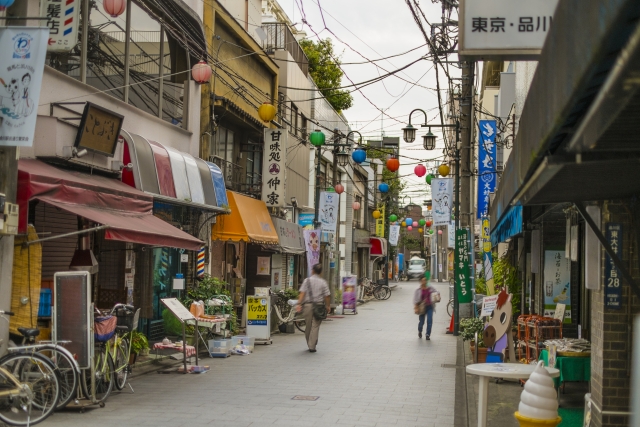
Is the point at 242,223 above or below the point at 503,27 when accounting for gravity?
below

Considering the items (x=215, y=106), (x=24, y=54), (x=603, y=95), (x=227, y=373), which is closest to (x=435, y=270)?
(x=215, y=106)

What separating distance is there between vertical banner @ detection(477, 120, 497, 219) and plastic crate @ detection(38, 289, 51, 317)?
1367 cm

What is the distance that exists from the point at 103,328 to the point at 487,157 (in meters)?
14.8

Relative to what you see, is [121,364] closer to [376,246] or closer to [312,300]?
[312,300]

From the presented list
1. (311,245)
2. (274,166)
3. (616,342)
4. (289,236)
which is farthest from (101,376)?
(311,245)

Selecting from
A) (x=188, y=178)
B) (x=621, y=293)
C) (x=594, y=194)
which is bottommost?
(x=621, y=293)

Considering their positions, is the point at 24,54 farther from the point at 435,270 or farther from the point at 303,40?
the point at 435,270

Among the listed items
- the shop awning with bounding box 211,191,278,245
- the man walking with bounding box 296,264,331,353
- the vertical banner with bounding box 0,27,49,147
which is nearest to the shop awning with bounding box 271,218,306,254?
the shop awning with bounding box 211,191,278,245

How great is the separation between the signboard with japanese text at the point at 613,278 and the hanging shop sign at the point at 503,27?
6.71 ft

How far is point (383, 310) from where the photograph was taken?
1480 inches

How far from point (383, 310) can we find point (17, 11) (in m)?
29.3

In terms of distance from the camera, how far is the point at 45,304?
464 inches

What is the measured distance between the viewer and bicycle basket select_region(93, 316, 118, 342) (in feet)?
36.4

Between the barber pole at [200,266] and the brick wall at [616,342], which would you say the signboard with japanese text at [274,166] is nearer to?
the barber pole at [200,266]
